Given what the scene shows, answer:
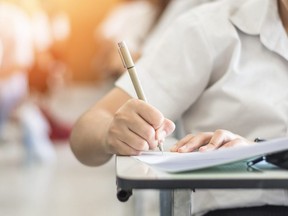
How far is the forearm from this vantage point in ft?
3.50

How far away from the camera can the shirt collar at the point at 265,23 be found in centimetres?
112

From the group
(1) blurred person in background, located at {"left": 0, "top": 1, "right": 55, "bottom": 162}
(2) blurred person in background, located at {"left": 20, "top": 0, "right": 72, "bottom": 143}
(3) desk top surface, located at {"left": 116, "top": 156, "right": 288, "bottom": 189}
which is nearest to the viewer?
(3) desk top surface, located at {"left": 116, "top": 156, "right": 288, "bottom": 189}

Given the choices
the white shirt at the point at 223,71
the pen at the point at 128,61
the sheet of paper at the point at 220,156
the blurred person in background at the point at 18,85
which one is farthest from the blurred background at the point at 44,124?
the sheet of paper at the point at 220,156

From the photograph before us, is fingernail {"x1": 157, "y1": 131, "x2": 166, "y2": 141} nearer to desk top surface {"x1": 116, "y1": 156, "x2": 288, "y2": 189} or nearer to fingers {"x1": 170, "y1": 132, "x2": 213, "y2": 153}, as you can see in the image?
fingers {"x1": 170, "y1": 132, "x2": 213, "y2": 153}

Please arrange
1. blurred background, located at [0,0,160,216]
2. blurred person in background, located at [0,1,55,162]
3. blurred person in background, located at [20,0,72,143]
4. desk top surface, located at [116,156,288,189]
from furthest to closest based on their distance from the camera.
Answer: blurred person in background, located at [20,0,72,143] → blurred person in background, located at [0,1,55,162] → blurred background, located at [0,0,160,216] → desk top surface, located at [116,156,288,189]

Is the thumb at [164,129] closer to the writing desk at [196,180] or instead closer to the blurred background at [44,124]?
the writing desk at [196,180]

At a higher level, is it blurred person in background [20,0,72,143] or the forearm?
blurred person in background [20,0,72,143]

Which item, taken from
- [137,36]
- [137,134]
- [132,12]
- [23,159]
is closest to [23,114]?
[23,159]

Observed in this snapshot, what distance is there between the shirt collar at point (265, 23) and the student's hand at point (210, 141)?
271 millimetres

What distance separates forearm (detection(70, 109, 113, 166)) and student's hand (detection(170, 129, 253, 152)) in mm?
179

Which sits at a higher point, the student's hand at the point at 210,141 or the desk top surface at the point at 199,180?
the student's hand at the point at 210,141

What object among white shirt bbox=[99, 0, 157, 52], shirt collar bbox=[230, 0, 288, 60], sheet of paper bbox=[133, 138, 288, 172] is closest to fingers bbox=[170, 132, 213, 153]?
sheet of paper bbox=[133, 138, 288, 172]

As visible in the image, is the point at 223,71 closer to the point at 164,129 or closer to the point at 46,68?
the point at 164,129

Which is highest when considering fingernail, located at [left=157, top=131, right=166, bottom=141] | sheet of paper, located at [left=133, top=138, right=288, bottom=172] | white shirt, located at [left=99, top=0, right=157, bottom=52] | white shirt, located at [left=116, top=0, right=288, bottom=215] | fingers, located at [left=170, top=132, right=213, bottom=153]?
white shirt, located at [left=99, top=0, right=157, bottom=52]
